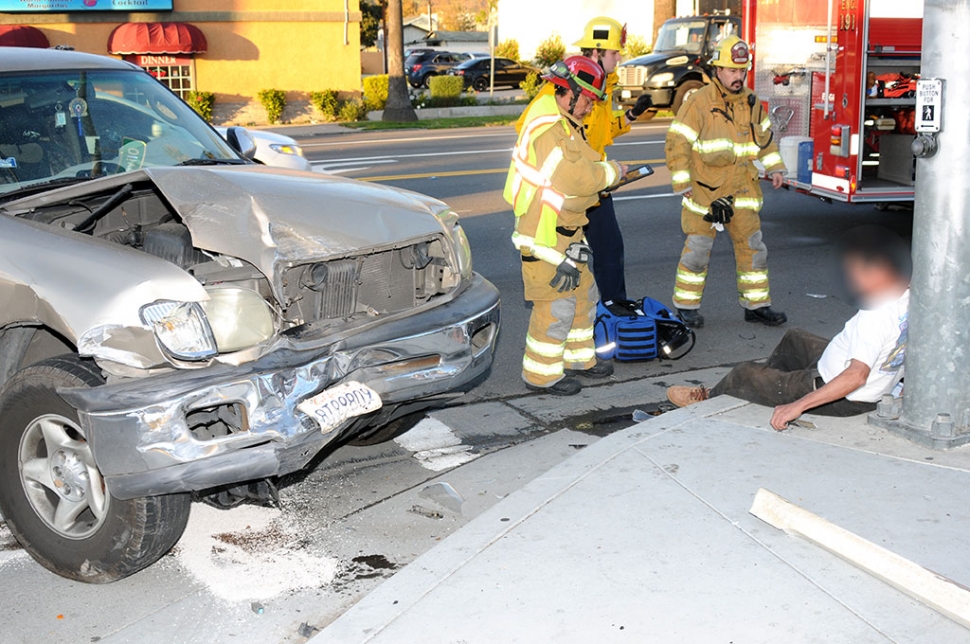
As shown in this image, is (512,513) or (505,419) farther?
(505,419)

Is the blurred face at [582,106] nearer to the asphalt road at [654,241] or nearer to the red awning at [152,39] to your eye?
the asphalt road at [654,241]

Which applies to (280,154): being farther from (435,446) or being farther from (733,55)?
(435,446)

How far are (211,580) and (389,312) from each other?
4.28 ft

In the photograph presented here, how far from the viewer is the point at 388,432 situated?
218 inches

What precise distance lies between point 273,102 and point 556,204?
1003 inches

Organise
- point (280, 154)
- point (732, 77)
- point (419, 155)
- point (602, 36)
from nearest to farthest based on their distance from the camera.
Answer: point (602, 36) < point (732, 77) < point (280, 154) < point (419, 155)

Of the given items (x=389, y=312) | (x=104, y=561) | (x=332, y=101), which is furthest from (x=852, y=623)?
(x=332, y=101)

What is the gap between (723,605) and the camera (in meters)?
3.59

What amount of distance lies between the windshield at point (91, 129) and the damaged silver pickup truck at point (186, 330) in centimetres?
2

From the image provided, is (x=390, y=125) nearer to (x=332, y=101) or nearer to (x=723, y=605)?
(x=332, y=101)

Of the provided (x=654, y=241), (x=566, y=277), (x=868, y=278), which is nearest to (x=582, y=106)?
(x=566, y=277)

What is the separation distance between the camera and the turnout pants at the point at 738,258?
25.6 ft

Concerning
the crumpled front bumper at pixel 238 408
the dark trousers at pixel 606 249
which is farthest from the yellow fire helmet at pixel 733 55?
the crumpled front bumper at pixel 238 408

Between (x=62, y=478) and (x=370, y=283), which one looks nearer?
(x=62, y=478)
